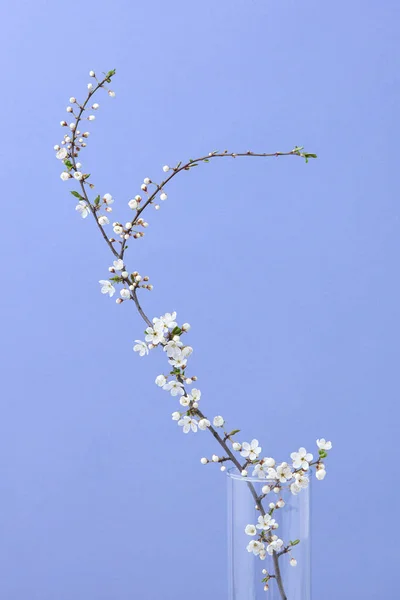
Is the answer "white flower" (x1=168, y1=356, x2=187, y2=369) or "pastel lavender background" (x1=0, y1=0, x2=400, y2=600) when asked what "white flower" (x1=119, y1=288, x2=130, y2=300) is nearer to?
"white flower" (x1=168, y1=356, x2=187, y2=369)

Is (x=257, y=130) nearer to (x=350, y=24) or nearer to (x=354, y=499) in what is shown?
(x=350, y=24)

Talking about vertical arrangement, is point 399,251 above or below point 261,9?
below

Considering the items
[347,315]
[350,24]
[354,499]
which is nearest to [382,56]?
[350,24]

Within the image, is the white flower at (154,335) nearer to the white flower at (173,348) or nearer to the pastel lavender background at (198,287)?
the white flower at (173,348)

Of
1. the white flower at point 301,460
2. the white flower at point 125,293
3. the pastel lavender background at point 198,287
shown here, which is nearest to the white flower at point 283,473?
the white flower at point 301,460

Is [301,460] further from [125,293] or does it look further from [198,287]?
[198,287]

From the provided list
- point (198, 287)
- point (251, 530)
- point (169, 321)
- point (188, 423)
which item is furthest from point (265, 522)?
point (198, 287)
